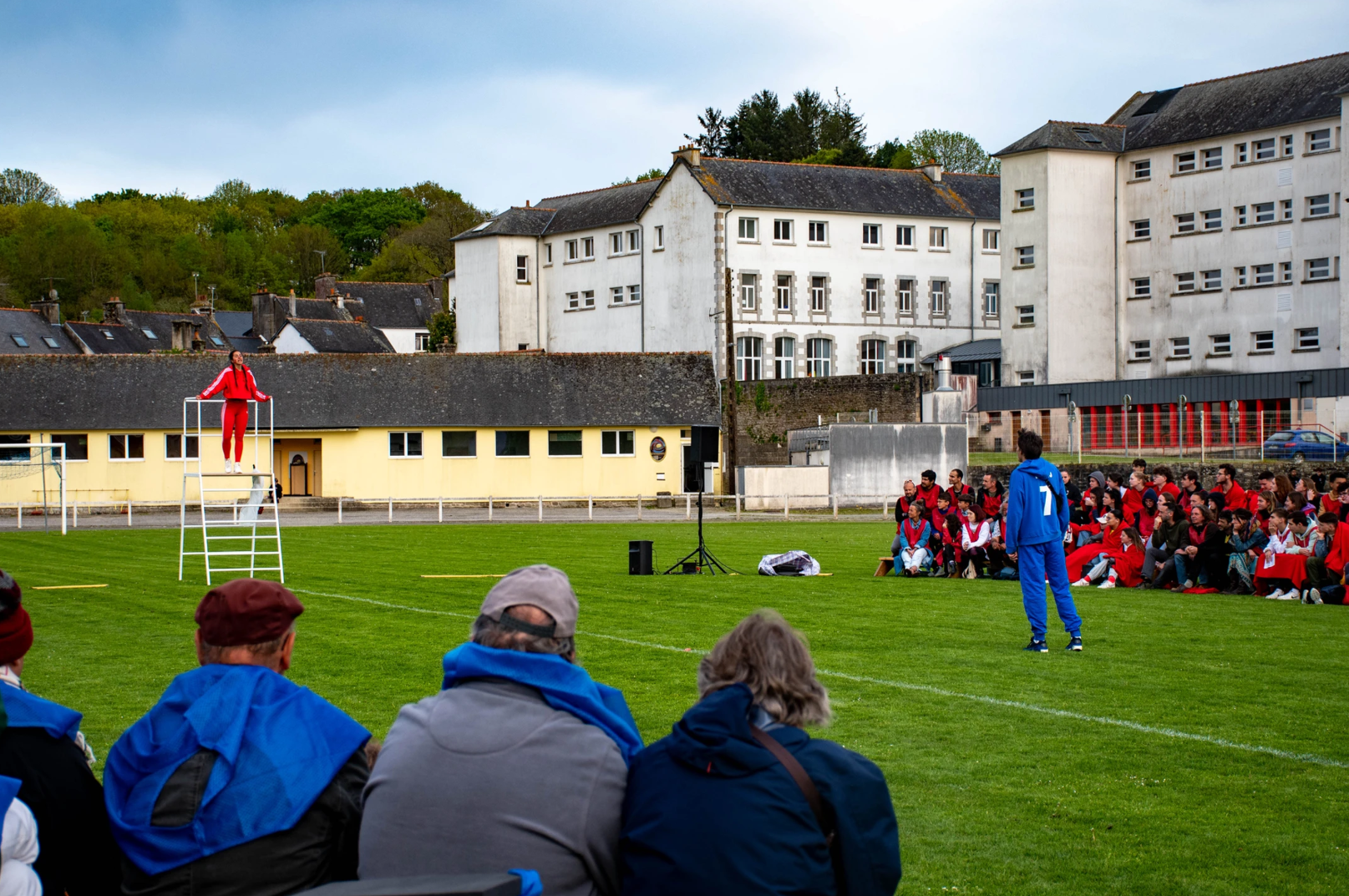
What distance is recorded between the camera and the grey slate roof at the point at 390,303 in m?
95.5

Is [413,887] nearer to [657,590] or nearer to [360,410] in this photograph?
[657,590]

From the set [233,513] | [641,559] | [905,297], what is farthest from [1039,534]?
[905,297]

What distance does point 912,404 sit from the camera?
58.6 m

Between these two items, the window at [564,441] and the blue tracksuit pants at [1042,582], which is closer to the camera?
the blue tracksuit pants at [1042,582]

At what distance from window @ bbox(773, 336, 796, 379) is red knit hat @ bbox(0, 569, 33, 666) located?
67.8 meters

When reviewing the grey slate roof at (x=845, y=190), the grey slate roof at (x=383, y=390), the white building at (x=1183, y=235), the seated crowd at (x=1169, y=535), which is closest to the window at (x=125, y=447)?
the grey slate roof at (x=383, y=390)

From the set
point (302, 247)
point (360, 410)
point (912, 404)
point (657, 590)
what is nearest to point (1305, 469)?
point (912, 404)

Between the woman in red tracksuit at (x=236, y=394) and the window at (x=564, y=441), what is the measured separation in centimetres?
3173

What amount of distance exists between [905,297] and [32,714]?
72256 millimetres

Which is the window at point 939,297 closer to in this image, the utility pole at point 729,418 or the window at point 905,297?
the window at point 905,297

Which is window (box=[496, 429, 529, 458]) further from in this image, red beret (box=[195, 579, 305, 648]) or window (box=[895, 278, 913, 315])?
red beret (box=[195, 579, 305, 648])

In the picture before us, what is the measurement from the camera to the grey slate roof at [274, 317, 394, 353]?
3191 inches

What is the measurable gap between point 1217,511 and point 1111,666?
28.4 ft

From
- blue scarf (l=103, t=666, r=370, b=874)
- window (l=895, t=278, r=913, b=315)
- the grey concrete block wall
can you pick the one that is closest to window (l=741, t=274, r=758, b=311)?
window (l=895, t=278, r=913, b=315)
